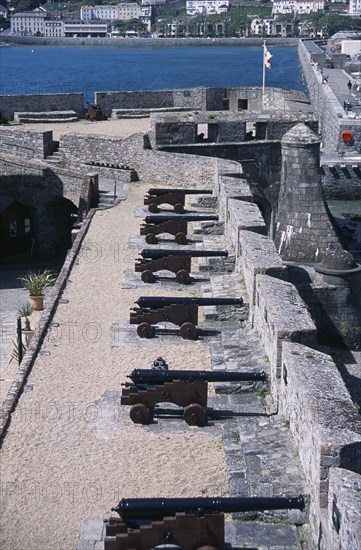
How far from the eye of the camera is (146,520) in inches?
390

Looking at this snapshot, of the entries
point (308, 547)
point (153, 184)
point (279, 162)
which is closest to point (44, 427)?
point (308, 547)

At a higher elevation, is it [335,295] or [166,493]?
[166,493]

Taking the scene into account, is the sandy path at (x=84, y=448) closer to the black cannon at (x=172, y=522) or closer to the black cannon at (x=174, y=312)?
the black cannon at (x=174, y=312)

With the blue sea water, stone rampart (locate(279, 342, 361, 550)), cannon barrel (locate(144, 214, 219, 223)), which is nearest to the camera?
stone rampart (locate(279, 342, 361, 550))

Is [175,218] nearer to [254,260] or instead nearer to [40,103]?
[254,260]

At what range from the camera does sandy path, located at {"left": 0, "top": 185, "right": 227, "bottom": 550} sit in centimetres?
1071

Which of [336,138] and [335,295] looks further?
[336,138]

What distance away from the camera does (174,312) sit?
1608cm

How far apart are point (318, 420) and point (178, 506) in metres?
1.81

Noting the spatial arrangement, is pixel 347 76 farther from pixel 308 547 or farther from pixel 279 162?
pixel 308 547

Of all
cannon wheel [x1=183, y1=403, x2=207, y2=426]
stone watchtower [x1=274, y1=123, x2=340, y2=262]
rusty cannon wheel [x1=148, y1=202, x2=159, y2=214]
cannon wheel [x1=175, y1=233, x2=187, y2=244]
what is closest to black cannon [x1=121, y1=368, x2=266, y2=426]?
cannon wheel [x1=183, y1=403, x2=207, y2=426]

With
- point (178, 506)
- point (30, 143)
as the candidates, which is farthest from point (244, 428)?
point (30, 143)

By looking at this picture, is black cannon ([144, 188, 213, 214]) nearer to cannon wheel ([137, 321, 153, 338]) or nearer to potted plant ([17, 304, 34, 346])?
potted plant ([17, 304, 34, 346])

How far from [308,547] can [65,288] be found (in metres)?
9.38
